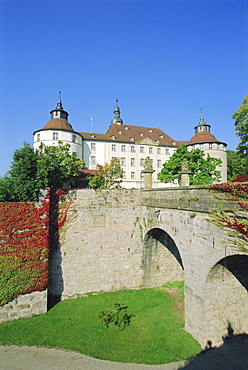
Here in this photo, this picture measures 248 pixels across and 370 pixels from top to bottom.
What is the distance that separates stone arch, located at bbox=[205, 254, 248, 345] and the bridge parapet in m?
2.25

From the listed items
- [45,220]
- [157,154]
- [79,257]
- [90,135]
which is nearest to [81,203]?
[45,220]

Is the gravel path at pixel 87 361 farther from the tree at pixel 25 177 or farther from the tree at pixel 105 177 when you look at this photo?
the tree at pixel 105 177

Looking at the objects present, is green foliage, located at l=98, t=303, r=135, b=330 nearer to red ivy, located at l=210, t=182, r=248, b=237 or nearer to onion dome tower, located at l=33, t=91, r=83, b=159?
red ivy, located at l=210, t=182, r=248, b=237

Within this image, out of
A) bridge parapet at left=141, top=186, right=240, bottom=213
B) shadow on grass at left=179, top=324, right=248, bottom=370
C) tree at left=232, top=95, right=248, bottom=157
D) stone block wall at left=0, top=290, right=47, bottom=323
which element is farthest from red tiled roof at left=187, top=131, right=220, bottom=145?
stone block wall at left=0, top=290, right=47, bottom=323

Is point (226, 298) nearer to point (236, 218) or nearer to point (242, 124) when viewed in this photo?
point (236, 218)

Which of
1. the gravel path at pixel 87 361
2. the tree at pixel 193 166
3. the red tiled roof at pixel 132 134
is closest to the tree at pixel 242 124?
the tree at pixel 193 166

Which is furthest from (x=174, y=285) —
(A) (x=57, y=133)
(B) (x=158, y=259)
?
(A) (x=57, y=133)

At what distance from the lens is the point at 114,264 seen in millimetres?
14375

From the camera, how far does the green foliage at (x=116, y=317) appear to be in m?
10.7

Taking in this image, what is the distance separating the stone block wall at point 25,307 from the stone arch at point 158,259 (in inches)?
258

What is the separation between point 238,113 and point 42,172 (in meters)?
18.6

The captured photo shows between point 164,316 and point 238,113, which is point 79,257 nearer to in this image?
point 164,316

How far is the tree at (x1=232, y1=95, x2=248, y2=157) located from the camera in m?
20.1

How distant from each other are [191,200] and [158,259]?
709 cm
